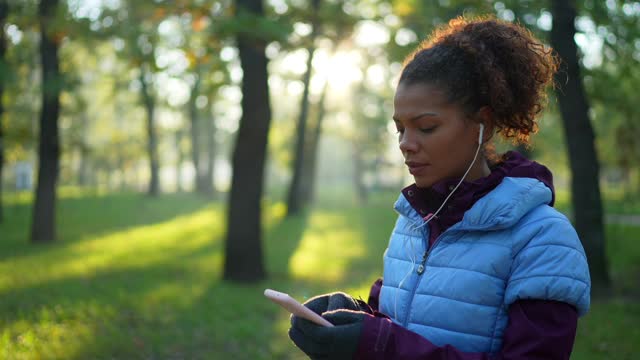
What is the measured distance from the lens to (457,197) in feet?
7.20

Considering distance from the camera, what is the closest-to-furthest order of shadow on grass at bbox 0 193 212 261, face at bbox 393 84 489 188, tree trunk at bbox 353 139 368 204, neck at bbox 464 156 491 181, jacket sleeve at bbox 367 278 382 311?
face at bbox 393 84 489 188
neck at bbox 464 156 491 181
jacket sleeve at bbox 367 278 382 311
shadow on grass at bbox 0 193 212 261
tree trunk at bbox 353 139 368 204

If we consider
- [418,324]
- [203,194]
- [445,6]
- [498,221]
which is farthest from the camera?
[203,194]

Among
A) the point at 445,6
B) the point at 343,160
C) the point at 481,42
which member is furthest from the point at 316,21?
the point at 343,160

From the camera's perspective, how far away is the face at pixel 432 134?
85.5 inches

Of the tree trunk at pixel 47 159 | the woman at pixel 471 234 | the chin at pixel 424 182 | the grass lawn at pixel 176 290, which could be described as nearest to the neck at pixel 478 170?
the woman at pixel 471 234

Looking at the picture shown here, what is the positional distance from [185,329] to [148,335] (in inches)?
22.6

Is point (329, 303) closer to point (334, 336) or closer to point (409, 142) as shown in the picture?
point (334, 336)

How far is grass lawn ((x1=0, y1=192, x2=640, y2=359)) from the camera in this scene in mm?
6793

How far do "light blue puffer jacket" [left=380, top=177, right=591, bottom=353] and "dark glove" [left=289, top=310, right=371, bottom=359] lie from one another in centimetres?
28

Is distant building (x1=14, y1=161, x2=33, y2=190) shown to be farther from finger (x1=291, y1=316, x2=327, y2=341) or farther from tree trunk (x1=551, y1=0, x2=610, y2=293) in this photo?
finger (x1=291, y1=316, x2=327, y2=341)

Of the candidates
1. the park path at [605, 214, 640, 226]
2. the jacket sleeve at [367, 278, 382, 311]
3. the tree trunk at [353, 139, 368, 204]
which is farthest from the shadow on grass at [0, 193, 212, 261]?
the park path at [605, 214, 640, 226]

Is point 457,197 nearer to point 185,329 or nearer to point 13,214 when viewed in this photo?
point 185,329

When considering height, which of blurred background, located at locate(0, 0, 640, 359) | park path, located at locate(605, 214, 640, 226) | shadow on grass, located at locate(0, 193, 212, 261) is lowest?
shadow on grass, located at locate(0, 193, 212, 261)

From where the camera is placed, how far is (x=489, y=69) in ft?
7.12
